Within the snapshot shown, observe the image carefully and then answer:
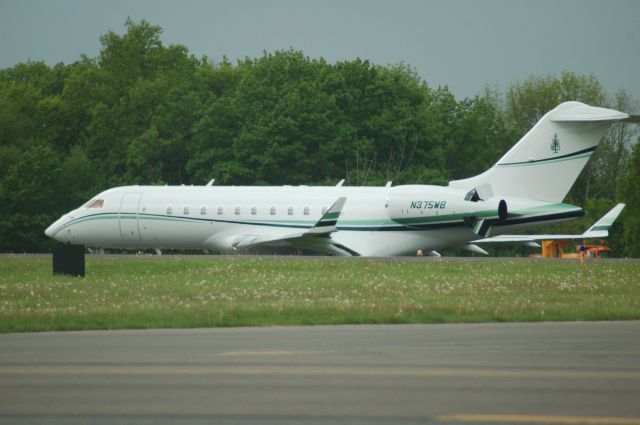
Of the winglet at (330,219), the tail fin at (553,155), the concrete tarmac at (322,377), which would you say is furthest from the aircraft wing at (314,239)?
the concrete tarmac at (322,377)

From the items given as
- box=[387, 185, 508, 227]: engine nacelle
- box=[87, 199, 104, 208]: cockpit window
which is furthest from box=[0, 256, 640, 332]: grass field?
box=[87, 199, 104, 208]: cockpit window

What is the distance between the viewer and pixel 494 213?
37.2 m

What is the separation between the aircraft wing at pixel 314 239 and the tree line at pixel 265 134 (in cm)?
2366

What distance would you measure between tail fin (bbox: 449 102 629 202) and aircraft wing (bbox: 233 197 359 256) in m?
4.91

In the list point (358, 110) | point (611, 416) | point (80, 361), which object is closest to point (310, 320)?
point (80, 361)

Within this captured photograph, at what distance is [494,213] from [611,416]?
90.2 ft

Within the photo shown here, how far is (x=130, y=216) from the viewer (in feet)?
138

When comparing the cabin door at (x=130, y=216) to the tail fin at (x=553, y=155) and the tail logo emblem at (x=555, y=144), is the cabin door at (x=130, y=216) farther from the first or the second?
the tail logo emblem at (x=555, y=144)

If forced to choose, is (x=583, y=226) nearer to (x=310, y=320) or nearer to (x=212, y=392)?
(x=310, y=320)

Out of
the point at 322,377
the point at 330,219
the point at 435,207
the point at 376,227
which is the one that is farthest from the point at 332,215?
the point at 322,377

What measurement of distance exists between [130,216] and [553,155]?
14801 millimetres

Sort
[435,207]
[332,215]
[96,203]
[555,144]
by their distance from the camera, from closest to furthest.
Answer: [555,144], [332,215], [435,207], [96,203]

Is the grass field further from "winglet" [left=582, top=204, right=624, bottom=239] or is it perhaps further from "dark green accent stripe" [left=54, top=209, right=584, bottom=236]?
"winglet" [left=582, top=204, right=624, bottom=239]

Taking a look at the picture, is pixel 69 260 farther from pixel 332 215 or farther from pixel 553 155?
pixel 553 155
